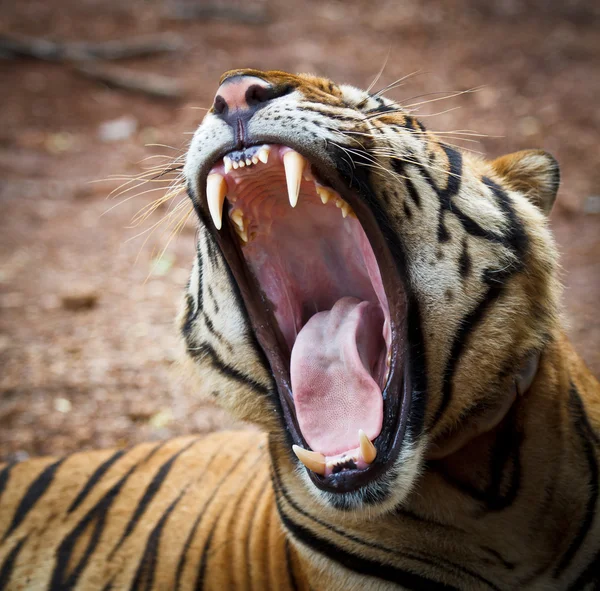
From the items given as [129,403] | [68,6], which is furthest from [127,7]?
[129,403]

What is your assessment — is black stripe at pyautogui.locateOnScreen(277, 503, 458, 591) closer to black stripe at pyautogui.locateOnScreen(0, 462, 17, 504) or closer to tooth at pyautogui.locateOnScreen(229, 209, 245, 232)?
tooth at pyautogui.locateOnScreen(229, 209, 245, 232)

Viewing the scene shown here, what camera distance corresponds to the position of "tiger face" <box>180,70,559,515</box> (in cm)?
153

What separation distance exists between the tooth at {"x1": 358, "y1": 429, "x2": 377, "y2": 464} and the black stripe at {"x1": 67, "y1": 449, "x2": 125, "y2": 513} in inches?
49.2

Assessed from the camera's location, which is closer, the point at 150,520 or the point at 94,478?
the point at 150,520

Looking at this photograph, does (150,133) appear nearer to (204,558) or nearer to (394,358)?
(204,558)

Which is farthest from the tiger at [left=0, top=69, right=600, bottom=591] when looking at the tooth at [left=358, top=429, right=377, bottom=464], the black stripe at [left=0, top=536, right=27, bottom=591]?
the black stripe at [left=0, top=536, right=27, bottom=591]

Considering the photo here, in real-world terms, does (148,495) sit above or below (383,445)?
below

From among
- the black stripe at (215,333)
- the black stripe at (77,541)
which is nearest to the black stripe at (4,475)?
the black stripe at (77,541)

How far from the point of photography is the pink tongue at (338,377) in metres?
1.62

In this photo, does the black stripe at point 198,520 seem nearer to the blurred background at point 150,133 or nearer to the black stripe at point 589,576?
the blurred background at point 150,133

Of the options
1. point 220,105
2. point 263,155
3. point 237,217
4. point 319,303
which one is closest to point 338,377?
point 319,303

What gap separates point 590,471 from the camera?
1625 mm

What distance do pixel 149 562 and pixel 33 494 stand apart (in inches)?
21.4

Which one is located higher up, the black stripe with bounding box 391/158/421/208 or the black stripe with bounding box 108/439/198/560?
the black stripe with bounding box 391/158/421/208
